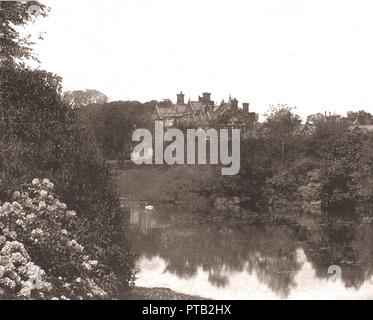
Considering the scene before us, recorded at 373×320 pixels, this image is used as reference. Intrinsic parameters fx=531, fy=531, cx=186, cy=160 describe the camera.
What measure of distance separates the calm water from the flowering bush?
5749 mm

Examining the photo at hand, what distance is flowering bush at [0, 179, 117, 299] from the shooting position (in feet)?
35.5

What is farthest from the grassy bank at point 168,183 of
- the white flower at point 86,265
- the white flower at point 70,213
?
the white flower at point 86,265

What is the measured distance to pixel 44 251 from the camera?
11773 millimetres

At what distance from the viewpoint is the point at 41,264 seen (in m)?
11.8

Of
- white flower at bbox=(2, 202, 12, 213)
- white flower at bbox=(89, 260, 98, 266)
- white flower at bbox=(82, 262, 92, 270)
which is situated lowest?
white flower at bbox=(82, 262, 92, 270)

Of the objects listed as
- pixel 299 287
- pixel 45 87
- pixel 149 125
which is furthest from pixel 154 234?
pixel 149 125

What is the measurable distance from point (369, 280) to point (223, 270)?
556 centimetres

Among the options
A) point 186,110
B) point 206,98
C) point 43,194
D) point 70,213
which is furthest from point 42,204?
point 186,110

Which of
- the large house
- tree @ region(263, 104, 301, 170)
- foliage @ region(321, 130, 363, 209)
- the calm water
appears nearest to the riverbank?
the calm water

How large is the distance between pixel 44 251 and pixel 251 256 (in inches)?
574

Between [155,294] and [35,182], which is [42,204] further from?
[155,294]

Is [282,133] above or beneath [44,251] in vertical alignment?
above

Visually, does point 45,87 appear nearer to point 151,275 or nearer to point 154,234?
point 151,275

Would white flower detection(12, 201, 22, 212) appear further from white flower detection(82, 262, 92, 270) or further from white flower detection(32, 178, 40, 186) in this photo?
white flower detection(82, 262, 92, 270)
